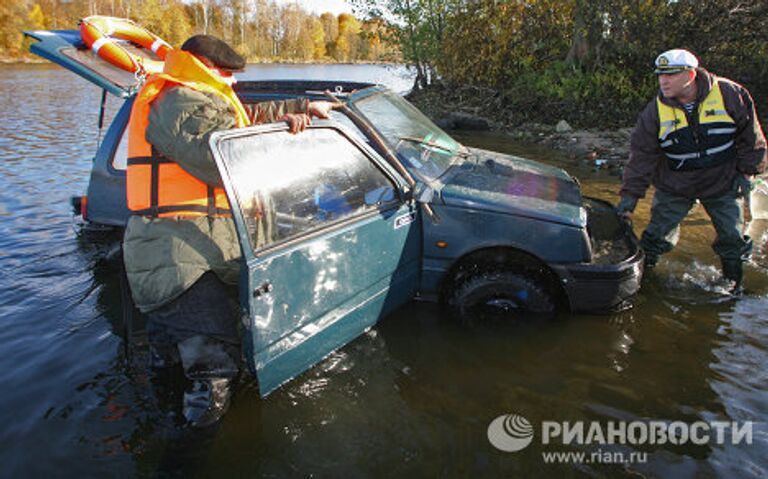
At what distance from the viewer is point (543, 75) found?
15.0 meters

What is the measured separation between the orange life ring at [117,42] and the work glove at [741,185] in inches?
200

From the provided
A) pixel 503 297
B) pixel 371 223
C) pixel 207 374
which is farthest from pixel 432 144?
pixel 207 374

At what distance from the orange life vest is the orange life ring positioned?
6.72 feet

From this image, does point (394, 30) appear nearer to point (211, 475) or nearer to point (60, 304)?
point (60, 304)

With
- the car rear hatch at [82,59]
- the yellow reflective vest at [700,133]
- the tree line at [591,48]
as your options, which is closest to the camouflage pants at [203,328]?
the car rear hatch at [82,59]

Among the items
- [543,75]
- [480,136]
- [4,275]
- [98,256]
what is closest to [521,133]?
[480,136]

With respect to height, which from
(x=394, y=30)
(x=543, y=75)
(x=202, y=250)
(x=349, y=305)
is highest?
(x=394, y=30)

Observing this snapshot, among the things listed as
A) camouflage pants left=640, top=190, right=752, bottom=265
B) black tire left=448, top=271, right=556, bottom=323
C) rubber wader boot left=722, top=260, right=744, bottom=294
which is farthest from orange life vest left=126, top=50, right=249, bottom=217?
rubber wader boot left=722, top=260, right=744, bottom=294

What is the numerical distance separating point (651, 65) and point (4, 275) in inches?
583

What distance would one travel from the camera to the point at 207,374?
9.41 feet

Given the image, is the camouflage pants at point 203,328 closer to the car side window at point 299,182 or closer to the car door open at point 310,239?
the car door open at point 310,239

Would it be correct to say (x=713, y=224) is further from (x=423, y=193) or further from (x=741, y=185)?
(x=423, y=193)

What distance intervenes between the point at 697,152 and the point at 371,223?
300 cm

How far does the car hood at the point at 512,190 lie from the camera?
142 inches
